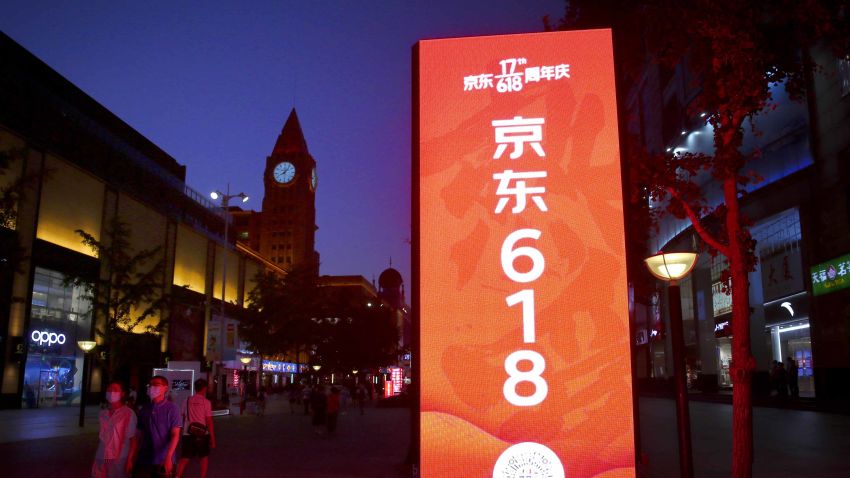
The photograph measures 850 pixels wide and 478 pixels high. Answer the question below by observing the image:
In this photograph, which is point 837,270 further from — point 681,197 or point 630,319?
point 630,319

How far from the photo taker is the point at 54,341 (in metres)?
A: 37.2

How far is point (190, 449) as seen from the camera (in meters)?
10.8

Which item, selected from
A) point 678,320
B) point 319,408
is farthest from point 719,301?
point 678,320

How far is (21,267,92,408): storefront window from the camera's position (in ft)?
116

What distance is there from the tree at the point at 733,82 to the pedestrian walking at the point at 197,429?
7.34 meters

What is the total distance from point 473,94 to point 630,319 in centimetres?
255

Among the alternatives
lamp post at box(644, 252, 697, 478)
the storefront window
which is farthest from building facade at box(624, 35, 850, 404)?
the storefront window

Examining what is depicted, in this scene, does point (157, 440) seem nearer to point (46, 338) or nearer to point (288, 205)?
point (46, 338)

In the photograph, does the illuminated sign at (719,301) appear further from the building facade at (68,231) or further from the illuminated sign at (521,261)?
the illuminated sign at (521,261)

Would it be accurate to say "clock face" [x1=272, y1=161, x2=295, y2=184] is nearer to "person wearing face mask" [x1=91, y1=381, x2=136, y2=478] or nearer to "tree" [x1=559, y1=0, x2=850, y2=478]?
"tree" [x1=559, y1=0, x2=850, y2=478]

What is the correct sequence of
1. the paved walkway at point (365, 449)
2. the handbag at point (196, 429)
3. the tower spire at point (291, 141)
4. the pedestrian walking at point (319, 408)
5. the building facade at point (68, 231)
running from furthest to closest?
the tower spire at point (291, 141)
the building facade at point (68, 231)
the pedestrian walking at point (319, 408)
the paved walkway at point (365, 449)
the handbag at point (196, 429)

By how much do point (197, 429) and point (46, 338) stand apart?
3043 cm

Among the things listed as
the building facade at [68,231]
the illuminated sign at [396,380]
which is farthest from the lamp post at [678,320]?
the illuminated sign at [396,380]

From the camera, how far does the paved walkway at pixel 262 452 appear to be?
520 inches
